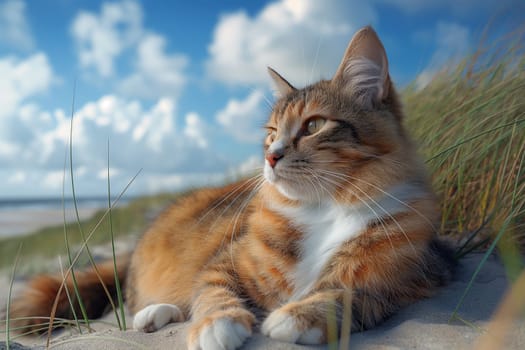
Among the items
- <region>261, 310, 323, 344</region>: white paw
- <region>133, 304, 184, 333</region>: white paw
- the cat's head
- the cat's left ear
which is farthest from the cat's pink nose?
<region>133, 304, 184, 333</region>: white paw

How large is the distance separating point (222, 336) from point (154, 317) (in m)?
0.68

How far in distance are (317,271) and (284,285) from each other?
19 cm

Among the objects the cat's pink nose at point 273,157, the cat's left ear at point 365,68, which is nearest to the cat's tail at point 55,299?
the cat's pink nose at point 273,157

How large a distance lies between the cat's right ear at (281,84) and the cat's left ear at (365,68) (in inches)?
16.8

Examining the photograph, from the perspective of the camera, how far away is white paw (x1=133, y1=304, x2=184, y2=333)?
2305 millimetres

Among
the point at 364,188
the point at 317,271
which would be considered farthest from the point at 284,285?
the point at 364,188

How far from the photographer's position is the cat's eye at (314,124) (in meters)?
2.33

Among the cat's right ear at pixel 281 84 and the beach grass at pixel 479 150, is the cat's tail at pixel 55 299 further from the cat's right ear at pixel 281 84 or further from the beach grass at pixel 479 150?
the cat's right ear at pixel 281 84

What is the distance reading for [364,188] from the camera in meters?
2.19

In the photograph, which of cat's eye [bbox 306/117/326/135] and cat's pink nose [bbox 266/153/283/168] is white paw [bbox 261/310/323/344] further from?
cat's eye [bbox 306/117/326/135]

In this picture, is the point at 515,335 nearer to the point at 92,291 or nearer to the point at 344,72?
the point at 344,72

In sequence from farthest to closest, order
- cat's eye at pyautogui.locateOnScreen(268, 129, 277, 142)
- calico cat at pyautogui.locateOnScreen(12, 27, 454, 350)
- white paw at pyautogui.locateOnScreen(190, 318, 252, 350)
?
cat's eye at pyautogui.locateOnScreen(268, 129, 277, 142) < calico cat at pyautogui.locateOnScreen(12, 27, 454, 350) < white paw at pyautogui.locateOnScreen(190, 318, 252, 350)

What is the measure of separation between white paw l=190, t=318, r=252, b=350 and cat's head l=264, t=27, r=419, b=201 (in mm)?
717

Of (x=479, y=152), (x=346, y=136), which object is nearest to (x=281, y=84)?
(x=346, y=136)
